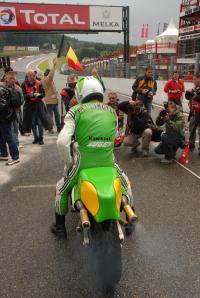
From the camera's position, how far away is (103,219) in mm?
2449

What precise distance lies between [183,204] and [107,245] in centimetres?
229

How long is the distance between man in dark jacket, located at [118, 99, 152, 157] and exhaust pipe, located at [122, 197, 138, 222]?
4.14 meters

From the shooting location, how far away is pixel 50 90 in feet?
29.6

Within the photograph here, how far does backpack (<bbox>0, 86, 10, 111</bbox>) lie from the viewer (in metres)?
6.02

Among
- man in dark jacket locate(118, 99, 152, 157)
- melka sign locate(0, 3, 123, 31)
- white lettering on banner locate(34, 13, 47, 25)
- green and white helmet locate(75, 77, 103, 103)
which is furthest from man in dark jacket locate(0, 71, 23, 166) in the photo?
white lettering on banner locate(34, 13, 47, 25)

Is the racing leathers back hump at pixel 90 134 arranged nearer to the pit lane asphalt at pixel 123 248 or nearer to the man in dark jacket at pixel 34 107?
the pit lane asphalt at pixel 123 248

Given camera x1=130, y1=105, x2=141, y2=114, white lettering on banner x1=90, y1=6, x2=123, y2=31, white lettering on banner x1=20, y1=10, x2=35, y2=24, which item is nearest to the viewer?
camera x1=130, y1=105, x2=141, y2=114

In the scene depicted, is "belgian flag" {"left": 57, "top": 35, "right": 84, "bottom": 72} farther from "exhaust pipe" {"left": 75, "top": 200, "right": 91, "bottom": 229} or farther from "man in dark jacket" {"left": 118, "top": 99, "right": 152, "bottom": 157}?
"exhaust pipe" {"left": 75, "top": 200, "right": 91, "bottom": 229}

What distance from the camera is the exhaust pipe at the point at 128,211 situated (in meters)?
2.51

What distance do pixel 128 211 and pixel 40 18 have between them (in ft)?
87.2

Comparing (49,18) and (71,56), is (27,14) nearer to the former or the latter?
(49,18)

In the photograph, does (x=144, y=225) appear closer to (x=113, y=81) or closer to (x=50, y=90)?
(x=50, y=90)

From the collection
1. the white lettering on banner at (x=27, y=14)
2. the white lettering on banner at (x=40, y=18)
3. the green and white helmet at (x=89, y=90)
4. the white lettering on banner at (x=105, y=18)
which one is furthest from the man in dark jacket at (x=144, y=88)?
the white lettering on banner at (x=27, y=14)

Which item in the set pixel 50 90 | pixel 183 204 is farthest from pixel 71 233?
pixel 50 90
